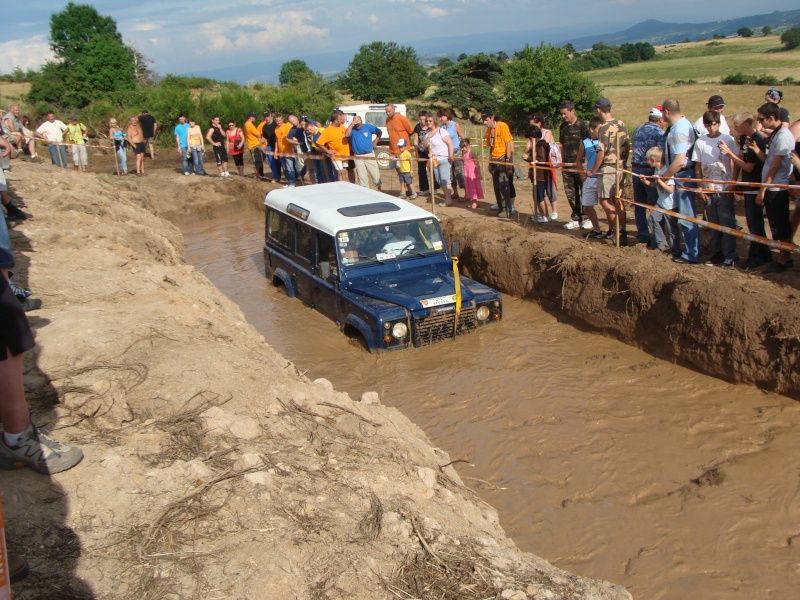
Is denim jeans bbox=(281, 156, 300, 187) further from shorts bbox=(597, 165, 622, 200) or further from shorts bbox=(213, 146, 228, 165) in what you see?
shorts bbox=(597, 165, 622, 200)

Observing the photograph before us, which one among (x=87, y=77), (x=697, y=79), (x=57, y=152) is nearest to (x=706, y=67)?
(x=697, y=79)

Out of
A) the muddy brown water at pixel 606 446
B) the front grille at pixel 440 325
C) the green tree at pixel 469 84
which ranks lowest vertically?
the muddy brown water at pixel 606 446

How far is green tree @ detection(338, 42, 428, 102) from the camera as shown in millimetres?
44094

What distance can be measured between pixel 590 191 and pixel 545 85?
17.0 metres

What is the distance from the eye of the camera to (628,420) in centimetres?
694

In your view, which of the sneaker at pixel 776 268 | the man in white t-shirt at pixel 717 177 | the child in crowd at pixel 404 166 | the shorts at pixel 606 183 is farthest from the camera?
the child in crowd at pixel 404 166

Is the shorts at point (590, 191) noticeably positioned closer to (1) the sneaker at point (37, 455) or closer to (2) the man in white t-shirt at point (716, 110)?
(2) the man in white t-shirt at point (716, 110)

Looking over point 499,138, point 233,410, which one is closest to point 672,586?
point 233,410

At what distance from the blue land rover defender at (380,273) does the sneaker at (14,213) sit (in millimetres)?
3736

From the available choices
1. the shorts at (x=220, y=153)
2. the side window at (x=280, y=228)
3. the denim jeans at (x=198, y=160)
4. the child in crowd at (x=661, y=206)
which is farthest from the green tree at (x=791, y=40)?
the side window at (x=280, y=228)

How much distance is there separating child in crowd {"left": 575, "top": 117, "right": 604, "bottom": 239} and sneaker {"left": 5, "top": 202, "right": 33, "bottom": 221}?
809 centimetres

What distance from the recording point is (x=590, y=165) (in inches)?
412

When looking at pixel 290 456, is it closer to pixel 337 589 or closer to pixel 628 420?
pixel 337 589

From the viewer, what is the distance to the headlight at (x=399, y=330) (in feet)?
27.3
